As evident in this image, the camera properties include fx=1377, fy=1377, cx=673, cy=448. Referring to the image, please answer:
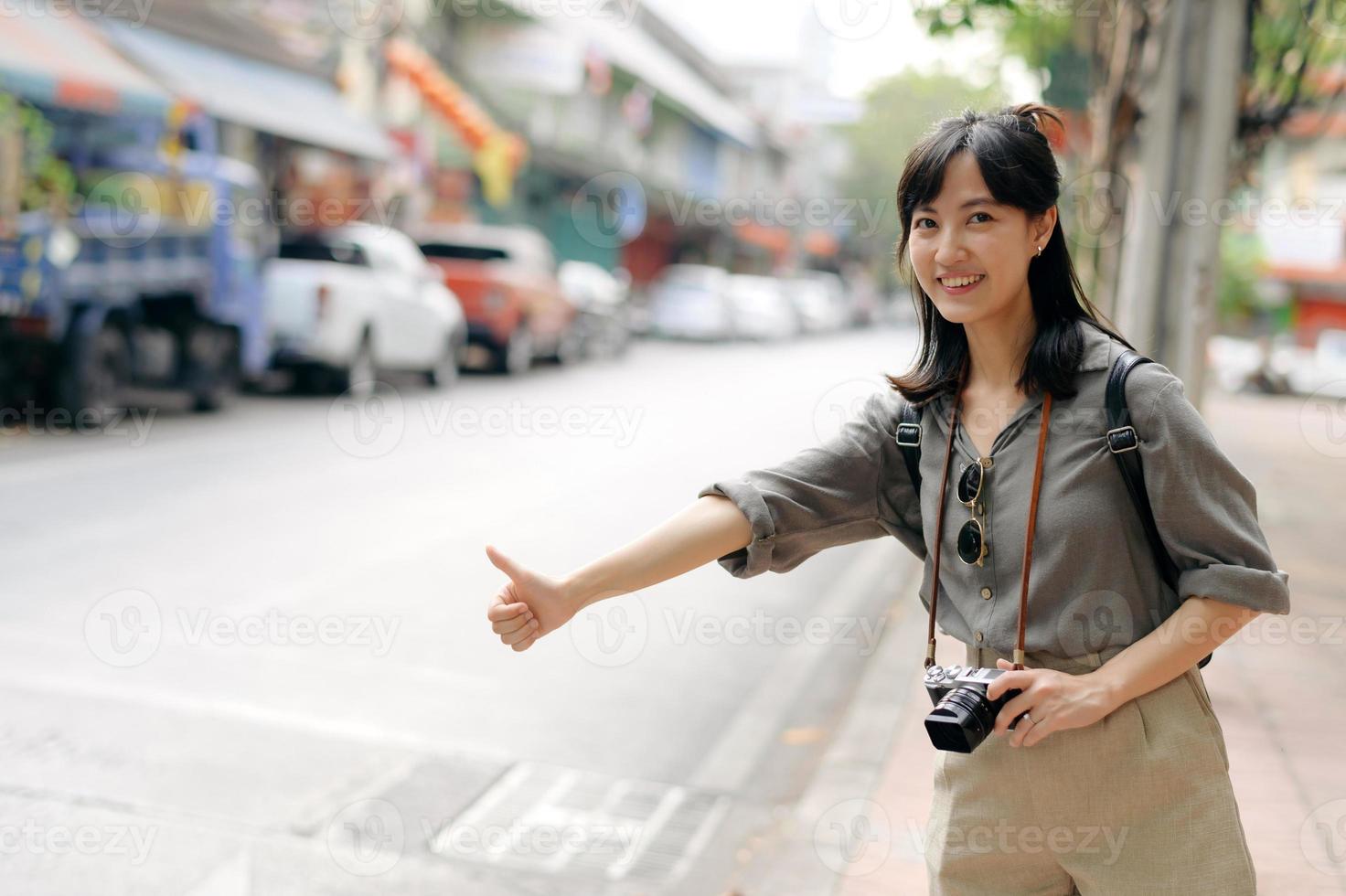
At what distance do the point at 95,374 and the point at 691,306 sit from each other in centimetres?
1799

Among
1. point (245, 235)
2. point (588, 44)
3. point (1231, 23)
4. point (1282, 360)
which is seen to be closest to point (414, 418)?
point (245, 235)

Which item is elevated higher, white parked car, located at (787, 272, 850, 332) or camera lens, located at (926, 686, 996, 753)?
camera lens, located at (926, 686, 996, 753)

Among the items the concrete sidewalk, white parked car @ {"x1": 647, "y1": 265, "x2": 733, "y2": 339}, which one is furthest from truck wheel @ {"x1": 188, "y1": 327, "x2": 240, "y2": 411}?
white parked car @ {"x1": 647, "y1": 265, "x2": 733, "y2": 339}

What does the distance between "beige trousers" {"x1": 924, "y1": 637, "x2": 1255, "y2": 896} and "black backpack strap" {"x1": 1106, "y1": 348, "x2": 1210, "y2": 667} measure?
0.16 metres

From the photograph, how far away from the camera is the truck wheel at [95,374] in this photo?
11055 mm

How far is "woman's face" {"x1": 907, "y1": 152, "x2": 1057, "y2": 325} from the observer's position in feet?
6.08

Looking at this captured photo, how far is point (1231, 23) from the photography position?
5145 mm

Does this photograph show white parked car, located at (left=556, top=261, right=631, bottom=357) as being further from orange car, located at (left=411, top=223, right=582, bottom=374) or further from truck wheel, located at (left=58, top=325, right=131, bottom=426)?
truck wheel, located at (left=58, top=325, right=131, bottom=426)

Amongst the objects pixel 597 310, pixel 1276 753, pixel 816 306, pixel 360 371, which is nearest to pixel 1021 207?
pixel 1276 753

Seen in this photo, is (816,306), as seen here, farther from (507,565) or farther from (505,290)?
(507,565)

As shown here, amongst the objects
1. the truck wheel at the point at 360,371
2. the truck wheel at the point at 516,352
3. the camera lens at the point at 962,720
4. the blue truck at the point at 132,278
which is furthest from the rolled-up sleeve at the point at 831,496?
the truck wheel at the point at 516,352

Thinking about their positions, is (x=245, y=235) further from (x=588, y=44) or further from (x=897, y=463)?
(x=588, y=44)

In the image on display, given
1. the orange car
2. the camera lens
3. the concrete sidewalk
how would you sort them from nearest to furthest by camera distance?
1. the camera lens
2. the concrete sidewalk
3. the orange car

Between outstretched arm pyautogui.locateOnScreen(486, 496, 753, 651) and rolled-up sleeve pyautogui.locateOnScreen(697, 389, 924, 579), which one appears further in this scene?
rolled-up sleeve pyautogui.locateOnScreen(697, 389, 924, 579)
